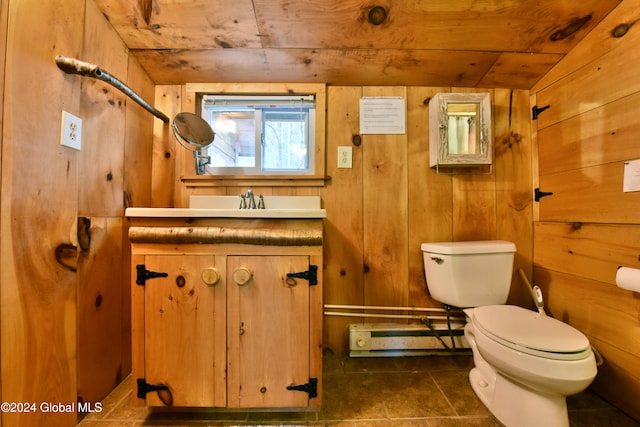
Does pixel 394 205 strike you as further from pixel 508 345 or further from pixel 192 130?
pixel 192 130

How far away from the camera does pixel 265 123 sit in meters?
1.35

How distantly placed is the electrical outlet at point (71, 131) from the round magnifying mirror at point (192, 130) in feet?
1.16

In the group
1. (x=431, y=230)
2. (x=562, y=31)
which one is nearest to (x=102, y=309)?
(x=431, y=230)

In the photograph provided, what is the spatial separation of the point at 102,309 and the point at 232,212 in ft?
2.40

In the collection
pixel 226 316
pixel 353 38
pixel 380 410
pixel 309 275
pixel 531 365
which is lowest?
pixel 380 410

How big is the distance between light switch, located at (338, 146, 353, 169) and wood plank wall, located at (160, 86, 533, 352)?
29mm

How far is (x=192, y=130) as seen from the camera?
3.86 ft

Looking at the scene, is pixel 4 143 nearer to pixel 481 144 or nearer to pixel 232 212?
pixel 232 212

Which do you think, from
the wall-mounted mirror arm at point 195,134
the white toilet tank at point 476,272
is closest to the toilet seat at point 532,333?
the white toilet tank at point 476,272

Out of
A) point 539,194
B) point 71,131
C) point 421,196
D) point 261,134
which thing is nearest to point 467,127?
point 421,196

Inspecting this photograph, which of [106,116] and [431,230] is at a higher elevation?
[106,116]

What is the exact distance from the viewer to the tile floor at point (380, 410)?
33.9 inches

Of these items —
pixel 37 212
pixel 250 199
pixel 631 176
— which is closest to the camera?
pixel 37 212

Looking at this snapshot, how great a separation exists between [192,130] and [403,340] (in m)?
1.60
